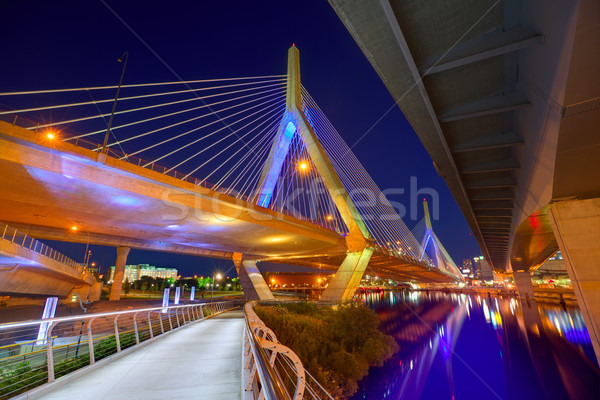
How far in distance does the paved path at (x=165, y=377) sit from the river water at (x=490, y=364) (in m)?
11.1

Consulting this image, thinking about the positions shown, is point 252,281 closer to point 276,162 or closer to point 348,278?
point 348,278

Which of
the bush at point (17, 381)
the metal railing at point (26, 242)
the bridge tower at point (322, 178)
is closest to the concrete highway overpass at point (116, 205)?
the metal railing at point (26, 242)

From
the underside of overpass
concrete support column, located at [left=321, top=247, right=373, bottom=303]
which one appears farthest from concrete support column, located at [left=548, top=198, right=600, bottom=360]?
concrete support column, located at [left=321, top=247, right=373, bottom=303]

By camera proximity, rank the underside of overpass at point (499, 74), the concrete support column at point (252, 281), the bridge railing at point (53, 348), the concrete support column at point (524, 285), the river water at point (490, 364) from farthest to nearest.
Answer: the concrete support column at point (524, 285)
the concrete support column at point (252, 281)
the river water at point (490, 364)
the underside of overpass at point (499, 74)
the bridge railing at point (53, 348)

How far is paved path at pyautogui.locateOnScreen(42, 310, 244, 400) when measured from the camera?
391 cm

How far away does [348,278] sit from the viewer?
27.1 meters

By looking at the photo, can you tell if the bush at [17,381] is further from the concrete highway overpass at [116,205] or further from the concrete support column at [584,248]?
the concrete support column at [584,248]

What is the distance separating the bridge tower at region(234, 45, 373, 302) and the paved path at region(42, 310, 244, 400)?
20679 millimetres

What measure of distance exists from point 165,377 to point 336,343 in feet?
46.3

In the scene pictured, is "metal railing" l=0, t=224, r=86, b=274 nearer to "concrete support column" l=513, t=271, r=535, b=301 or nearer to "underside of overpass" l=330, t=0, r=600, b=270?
"underside of overpass" l=330, t=0, r=600, b=270


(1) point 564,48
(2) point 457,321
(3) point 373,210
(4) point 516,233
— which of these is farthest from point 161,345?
(2) point 457,321

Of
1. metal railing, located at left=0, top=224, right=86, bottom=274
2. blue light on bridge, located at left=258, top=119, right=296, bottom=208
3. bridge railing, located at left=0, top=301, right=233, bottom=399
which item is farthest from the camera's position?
blue light on bridge, located at left=258, top=119, right=296, bottom=208

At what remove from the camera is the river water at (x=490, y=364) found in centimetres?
1530

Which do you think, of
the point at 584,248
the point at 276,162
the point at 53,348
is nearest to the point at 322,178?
the point at 276,162
